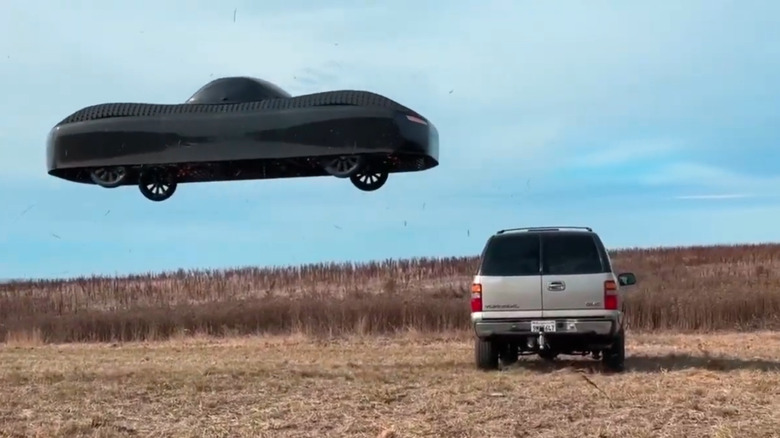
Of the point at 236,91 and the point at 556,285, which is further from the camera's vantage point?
the point at 556,285

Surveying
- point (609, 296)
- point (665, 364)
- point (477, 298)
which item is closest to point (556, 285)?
point (609, 296)

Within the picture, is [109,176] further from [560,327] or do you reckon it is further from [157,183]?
[560,327]

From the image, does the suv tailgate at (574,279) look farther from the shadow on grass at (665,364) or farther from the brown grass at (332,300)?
the brown grass at (332,300)

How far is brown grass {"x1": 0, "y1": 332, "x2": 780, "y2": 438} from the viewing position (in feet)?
26.8

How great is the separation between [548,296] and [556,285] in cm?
17

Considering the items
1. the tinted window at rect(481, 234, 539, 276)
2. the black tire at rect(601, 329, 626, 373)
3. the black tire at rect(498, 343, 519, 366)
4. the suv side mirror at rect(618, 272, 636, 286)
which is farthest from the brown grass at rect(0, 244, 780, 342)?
the tinted window at rect(481, 234, 539, 276)

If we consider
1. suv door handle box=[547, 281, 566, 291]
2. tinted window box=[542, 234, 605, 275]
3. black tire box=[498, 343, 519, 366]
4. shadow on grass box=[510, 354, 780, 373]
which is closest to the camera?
suv door handle box=[547, 281, 566, 291]

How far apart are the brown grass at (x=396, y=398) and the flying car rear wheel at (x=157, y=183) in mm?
2056

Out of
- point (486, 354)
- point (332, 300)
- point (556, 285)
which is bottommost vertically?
point (486, 354)

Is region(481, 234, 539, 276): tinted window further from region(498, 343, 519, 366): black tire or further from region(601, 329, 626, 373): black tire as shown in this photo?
region(601, 329, 626, 373): black tire

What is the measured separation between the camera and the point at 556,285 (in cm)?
1205

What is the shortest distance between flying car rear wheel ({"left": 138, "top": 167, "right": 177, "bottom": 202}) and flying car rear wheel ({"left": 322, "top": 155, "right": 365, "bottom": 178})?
1.49 metres

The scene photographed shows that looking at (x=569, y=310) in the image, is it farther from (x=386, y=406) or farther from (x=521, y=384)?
(x=386, y=406)

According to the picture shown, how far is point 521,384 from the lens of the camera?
35.2 feet
